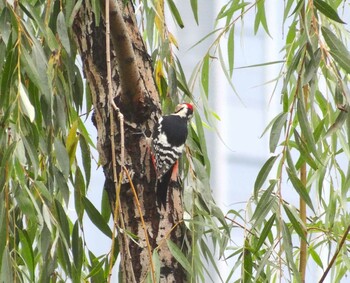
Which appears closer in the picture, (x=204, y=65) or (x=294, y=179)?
(x=294, y=179)

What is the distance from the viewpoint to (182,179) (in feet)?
5.58

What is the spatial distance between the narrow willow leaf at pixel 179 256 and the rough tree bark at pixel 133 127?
0.03 meters

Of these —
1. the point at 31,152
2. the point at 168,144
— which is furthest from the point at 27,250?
the point at 168,144

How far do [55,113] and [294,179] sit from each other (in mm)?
430

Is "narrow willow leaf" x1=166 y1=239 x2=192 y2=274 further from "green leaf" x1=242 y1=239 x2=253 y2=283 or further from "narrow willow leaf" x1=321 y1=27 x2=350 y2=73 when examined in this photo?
"narrow willow leaf" x1=321 y1=27 x2=350 y2=73

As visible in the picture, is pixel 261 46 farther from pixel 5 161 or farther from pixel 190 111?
pixel 5 161

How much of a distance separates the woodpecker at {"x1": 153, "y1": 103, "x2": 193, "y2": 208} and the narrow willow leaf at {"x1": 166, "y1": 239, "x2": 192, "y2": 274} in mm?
97

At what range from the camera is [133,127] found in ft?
5.19

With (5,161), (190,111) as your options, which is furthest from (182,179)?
(5,161)

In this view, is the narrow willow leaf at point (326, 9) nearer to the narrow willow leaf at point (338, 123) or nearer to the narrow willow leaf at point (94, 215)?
the narrow willow leaf at point (338, 123)

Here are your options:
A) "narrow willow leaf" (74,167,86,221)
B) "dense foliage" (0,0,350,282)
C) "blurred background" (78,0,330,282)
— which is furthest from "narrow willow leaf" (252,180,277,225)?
"blurred background" (78,0,330,282)

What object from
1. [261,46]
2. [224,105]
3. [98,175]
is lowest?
[98,175]

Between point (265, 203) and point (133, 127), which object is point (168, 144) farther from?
point (265, 203)

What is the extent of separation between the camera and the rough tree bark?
1536mm
